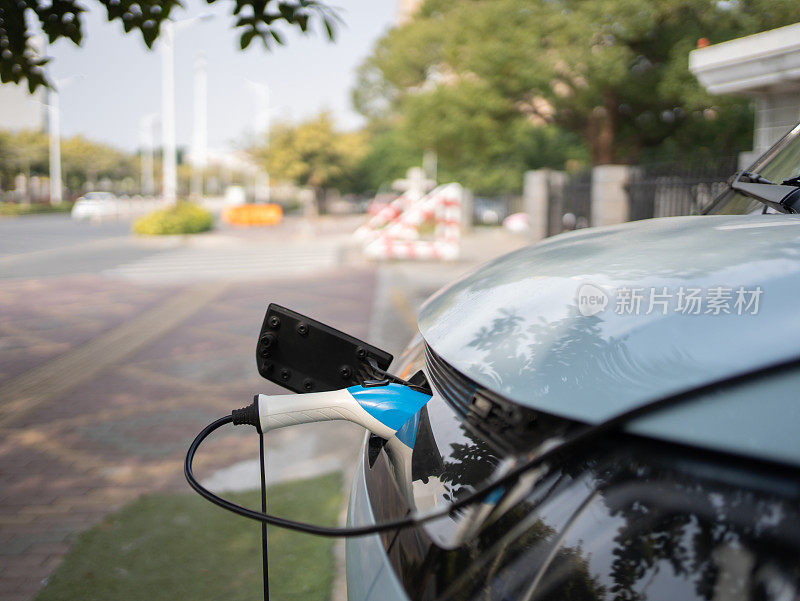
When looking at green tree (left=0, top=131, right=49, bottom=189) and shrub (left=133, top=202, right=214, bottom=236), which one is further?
green tree (left=0, top=131, right=49, bottom=189)

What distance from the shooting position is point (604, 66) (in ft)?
57.8

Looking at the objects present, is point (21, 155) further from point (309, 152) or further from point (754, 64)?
point (754, 64)

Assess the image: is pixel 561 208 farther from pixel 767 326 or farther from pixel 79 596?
pixel 767 326

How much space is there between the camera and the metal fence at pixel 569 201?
467 inches

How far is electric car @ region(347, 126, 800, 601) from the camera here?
2.99 feet

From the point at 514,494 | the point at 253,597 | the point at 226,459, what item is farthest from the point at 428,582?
the point at 226,459

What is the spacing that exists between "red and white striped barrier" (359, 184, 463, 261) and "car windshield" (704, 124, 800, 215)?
13468 mm

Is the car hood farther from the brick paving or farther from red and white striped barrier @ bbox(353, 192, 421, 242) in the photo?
red and white striped barrier @ bbox(353, 192, 421, 242)

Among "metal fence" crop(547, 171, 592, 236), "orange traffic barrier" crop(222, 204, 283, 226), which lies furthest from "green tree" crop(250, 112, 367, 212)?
"metal fence" crop(547, 171, 592, 236)

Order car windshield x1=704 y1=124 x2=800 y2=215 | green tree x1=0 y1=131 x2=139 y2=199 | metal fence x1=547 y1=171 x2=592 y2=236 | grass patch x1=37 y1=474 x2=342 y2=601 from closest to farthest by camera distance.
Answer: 1. car windshield x1=704 y1=124 x2=800 y2=215
2. grass patch x1=37 y1=474 x2=342 y2=601
3. metal fence x1=547 y1=171 x2=592 y2=236
4. green tree x1=0 y1=131 x2=139 y2=199

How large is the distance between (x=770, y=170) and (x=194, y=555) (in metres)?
2.75

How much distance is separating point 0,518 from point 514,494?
3.58 m

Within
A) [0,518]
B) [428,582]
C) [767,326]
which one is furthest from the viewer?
[0,518]

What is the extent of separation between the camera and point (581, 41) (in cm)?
1788
